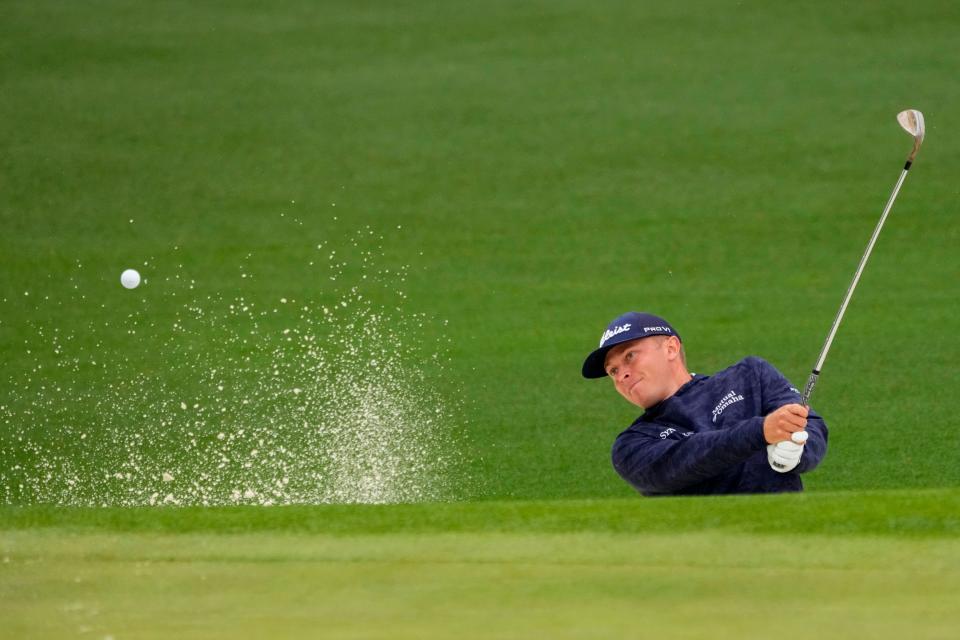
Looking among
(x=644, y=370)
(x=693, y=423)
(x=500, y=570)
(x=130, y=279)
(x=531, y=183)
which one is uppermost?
(x=531, y=183)

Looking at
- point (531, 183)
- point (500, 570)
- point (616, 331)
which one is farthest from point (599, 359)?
point (531, 183)

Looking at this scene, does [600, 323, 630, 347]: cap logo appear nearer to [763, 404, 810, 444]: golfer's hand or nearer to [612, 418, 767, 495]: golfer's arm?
[612, 418, 767, 495]: golfer's arm

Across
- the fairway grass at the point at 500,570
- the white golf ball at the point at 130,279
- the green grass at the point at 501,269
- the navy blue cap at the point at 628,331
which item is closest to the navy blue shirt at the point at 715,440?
the navy blue cap at the point at 628,331

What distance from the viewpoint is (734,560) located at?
2.04 m

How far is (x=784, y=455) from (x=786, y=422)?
0.41 feet

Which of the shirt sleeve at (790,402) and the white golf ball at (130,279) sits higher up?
the white golf ball at (130,279)

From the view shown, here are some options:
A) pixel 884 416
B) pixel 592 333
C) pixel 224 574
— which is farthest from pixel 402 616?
pixel 592 333

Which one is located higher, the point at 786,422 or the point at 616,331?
→ the point at 616,331

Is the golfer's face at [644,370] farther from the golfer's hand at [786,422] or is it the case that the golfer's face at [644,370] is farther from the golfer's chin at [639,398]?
the golfer's hand at [786,422]

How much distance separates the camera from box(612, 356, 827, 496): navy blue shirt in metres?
3.09

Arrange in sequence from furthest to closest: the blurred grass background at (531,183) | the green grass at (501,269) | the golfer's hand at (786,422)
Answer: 1. the blurred grass background at (531,183)
2. the golfer's hand at (786,422)
3. the green grass at (501,269)

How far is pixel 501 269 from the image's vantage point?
673 centimetres

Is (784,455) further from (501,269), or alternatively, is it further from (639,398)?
(501,269)

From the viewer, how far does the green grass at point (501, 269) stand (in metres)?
2.00
